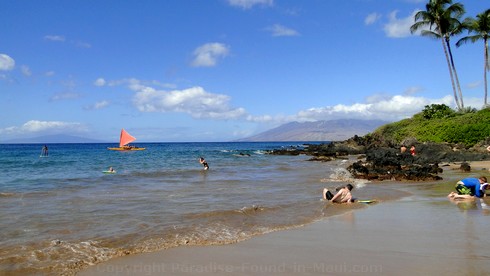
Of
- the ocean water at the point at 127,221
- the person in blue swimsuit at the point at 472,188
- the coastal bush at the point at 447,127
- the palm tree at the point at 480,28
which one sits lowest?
the ocean water at the point at 127,221

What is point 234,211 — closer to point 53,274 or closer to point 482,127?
point 53,274

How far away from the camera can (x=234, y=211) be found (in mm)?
10688

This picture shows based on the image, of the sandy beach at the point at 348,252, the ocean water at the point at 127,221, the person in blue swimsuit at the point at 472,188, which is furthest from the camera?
the person in blue swimsuit at the point at 472,188

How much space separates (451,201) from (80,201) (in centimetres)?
1213

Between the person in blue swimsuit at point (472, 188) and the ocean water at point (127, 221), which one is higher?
the person in blue swimsuit at point (472, 188)

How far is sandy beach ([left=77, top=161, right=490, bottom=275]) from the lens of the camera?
208 inches

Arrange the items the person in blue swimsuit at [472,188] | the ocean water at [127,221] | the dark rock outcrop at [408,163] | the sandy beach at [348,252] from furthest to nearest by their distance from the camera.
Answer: the dark rock outcrop at [408,163]
the person in blue swimsuit at [472,188]
the ocean water at [127,221]
the sandy beach at [348,252]

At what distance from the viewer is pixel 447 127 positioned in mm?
40375

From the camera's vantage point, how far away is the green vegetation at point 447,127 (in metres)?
37.3

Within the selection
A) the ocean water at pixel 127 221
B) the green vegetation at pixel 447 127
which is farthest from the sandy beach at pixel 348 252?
the green vegetation at pixel 447 127

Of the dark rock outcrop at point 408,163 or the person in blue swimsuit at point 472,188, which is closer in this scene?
the person in blue swimsuit at point 472,188

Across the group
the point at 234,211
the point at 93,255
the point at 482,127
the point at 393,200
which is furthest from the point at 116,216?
the point at 482,127

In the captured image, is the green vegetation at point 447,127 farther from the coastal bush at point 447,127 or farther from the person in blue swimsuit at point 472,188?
the person in blue swimsuit at point 472,188

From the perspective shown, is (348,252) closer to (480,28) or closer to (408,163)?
(408,163)
